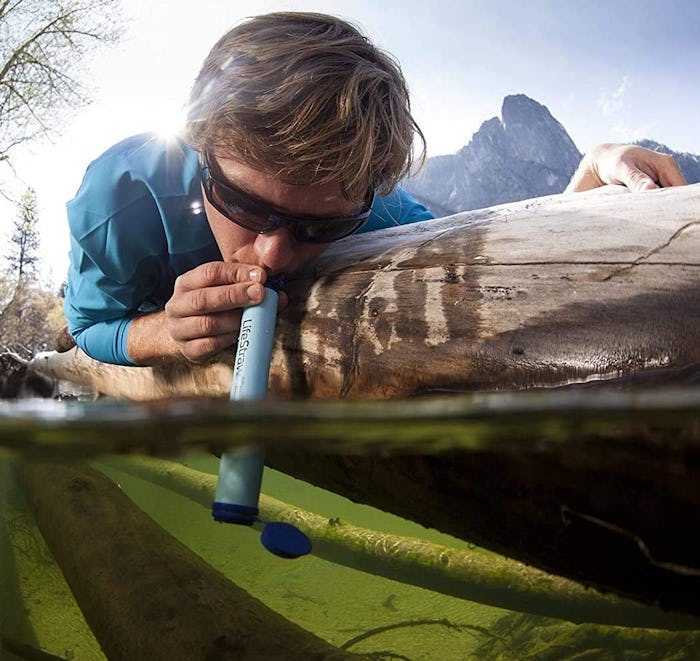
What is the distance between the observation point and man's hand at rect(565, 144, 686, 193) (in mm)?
962

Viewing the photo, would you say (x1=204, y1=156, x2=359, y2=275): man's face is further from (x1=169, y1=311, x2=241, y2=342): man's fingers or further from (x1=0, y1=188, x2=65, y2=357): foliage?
(x1=0, y1=188, x2=65, y2=357): foliage

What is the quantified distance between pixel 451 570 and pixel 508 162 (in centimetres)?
3087

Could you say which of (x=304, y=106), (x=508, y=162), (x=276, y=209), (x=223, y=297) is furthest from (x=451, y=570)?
(x=508, y=162)

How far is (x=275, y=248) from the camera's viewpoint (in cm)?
81

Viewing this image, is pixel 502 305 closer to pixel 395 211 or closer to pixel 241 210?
pixel 241 210

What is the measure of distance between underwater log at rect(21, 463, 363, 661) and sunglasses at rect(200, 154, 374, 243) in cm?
42

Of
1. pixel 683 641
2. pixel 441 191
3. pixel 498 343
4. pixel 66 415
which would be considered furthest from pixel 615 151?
pixel 441 191

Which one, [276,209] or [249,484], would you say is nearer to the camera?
[249,484]

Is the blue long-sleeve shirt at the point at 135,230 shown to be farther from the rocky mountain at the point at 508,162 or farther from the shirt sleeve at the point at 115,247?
the rocky mountain at the point at 508,162

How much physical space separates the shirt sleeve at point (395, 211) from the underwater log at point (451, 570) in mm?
673

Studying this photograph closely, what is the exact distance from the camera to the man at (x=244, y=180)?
820mm

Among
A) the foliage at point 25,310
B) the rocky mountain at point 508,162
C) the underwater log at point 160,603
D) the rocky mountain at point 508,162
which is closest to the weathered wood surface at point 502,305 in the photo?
the underwater log at point 160,603

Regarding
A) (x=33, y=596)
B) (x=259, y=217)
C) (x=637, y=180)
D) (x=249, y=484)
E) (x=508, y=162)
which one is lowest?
(x=33, y=596)

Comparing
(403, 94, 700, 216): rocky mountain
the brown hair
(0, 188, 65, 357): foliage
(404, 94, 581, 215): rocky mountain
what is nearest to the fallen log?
the brown hair
